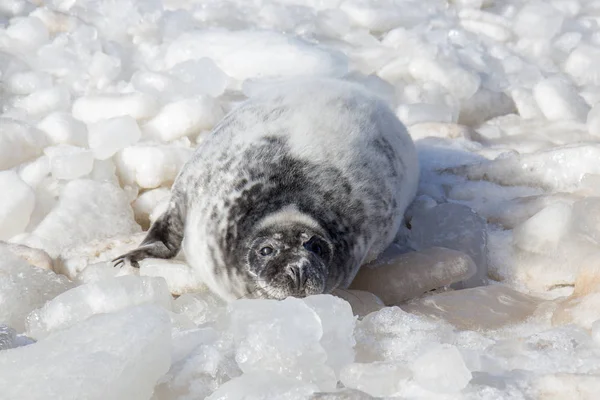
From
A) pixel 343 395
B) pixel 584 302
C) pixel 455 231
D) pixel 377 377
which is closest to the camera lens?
pixel 343 395

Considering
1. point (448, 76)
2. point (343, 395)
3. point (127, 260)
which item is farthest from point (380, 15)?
point (343, 395)

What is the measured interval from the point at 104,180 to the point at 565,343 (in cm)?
237

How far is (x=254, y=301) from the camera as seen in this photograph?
2.21 m

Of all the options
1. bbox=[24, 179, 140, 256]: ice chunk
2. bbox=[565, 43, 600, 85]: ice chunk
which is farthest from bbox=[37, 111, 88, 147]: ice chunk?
bbox=[565, 43, 600, 85]: ice chunk

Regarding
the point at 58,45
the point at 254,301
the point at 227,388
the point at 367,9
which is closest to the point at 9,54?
the point at 58,45

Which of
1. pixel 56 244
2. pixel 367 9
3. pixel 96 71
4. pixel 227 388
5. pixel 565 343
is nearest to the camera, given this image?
pixel 227 388

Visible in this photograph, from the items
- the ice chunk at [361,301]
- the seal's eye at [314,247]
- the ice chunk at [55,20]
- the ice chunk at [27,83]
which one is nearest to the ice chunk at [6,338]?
the seal's eye at [314,247]

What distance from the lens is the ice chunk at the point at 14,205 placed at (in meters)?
3.41

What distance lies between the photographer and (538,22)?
567 centimetres

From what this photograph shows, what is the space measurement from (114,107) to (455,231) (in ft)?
6.36

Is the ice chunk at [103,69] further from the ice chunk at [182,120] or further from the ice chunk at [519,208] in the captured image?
the ice chunk at [519,208]

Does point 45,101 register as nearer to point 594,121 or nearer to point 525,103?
point 525,103

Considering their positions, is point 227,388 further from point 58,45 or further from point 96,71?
point 58,45

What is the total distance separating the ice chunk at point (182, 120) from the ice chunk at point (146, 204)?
44cm
